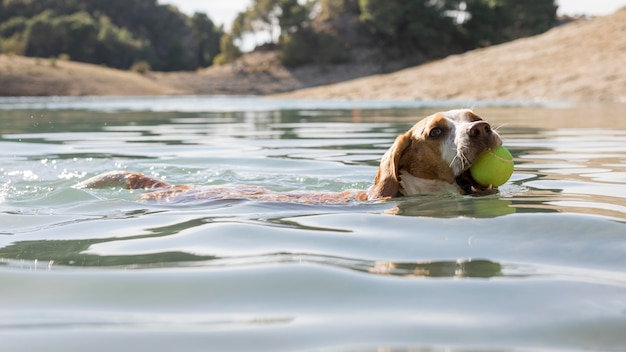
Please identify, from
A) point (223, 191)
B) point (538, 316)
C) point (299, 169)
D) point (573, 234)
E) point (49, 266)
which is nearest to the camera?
point (538, 316)

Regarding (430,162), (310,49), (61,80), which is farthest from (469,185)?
(310,49)

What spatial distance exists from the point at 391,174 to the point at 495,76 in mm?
20695

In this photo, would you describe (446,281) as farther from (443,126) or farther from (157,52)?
(157,52)

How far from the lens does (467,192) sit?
5480 millimetres

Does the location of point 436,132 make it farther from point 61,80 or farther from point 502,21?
point 502,21

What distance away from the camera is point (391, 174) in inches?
215

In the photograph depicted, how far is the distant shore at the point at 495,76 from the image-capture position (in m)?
22.1

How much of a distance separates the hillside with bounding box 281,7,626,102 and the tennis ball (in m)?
15.7

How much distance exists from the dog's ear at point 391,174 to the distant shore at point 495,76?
50.8ft

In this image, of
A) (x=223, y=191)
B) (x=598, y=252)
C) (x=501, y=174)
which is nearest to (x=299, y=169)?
(x=223, y=191)

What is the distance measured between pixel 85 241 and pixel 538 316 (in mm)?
2270

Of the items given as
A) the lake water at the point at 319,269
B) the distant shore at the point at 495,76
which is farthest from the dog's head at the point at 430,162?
the distant shore at the point at 495,76

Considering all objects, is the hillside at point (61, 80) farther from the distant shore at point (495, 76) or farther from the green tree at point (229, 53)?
the green tree at point (229, 53)

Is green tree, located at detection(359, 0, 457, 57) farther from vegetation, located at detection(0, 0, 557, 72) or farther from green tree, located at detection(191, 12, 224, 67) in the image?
green tree, located at detection(191, 12, 224, 67)
